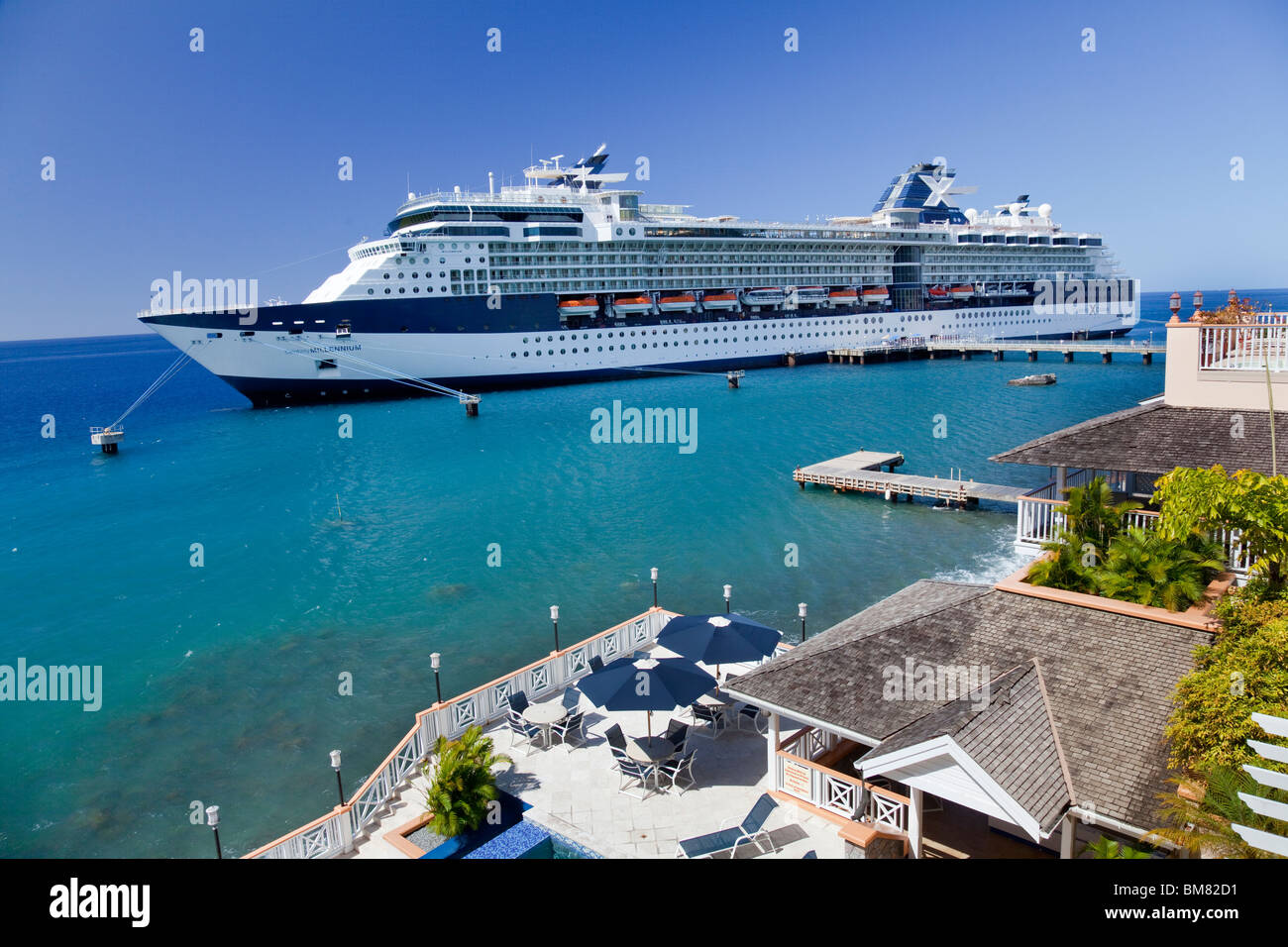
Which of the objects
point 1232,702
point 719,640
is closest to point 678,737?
point 719,640

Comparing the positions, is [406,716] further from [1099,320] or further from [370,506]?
[1099,320]

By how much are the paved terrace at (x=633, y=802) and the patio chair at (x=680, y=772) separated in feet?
0.31

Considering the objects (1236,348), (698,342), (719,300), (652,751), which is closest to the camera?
(652,751)

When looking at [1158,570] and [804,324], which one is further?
[804,324]

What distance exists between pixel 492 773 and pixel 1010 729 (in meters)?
5.67

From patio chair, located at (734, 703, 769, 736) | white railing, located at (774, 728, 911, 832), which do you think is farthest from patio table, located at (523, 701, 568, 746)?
white railing, located at (774, 728, 911, 832)

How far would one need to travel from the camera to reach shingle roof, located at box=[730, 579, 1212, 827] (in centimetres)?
605

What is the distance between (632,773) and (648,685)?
982 millimetres

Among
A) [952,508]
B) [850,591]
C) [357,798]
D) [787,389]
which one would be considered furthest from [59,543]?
[787,389]

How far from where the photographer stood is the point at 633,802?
867 centimetres

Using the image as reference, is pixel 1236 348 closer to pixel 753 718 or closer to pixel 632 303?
pixel 753 718

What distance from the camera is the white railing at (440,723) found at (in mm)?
8211

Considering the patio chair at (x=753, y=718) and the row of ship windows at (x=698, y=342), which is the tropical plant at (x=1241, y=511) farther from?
the row of ship windows at (x=698, y=342)

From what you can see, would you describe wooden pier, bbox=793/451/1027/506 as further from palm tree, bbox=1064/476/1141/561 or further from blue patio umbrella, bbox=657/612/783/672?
blue patio umbrella, bbox=657/612/783/672
